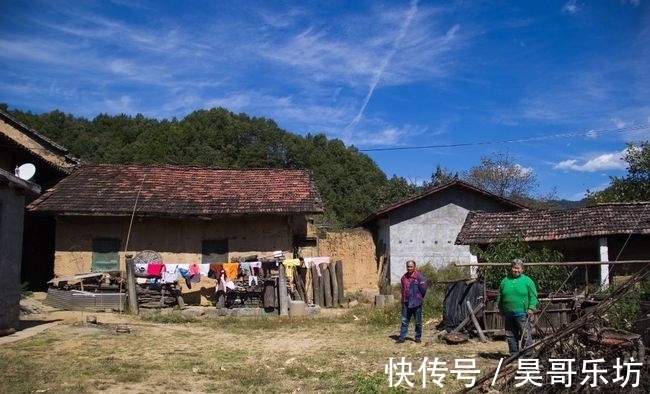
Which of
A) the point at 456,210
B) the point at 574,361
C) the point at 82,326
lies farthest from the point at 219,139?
the point at 574,361

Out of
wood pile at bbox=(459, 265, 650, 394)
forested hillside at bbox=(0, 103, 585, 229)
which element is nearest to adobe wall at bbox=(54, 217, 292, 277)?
wood pile at bbox=(459, 265, 650, 394)

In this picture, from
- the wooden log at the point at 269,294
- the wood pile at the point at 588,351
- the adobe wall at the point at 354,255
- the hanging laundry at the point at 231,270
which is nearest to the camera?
the wood pile at the point at 588,351

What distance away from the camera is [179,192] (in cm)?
1989

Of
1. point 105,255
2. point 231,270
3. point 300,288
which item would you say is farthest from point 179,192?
point 300,288

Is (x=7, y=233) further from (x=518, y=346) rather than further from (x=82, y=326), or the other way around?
(x=518, y=346)

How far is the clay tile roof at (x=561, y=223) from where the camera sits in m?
18.2

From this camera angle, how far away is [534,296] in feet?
30.4

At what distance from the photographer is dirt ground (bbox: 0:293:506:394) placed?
8.05 m

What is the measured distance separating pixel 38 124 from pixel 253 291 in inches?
1187

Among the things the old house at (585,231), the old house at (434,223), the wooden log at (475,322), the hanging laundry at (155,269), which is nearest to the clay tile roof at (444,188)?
the old house at (434,223)

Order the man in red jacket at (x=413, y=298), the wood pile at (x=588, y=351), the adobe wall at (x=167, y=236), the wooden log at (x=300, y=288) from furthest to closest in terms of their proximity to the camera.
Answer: the adobe wall at (x=167, y=236)
the wooden log at (x=300, y=288)
the man in red jacket at (x=413, y=298)
the wood pile at (x=588, y=351)

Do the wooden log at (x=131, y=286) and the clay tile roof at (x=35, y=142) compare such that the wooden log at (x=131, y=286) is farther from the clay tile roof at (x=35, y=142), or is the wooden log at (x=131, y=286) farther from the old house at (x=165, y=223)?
the clay tile roof at (x=35, y=142)

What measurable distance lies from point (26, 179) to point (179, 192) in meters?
6.21

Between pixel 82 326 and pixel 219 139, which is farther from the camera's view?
pixel 219 139
